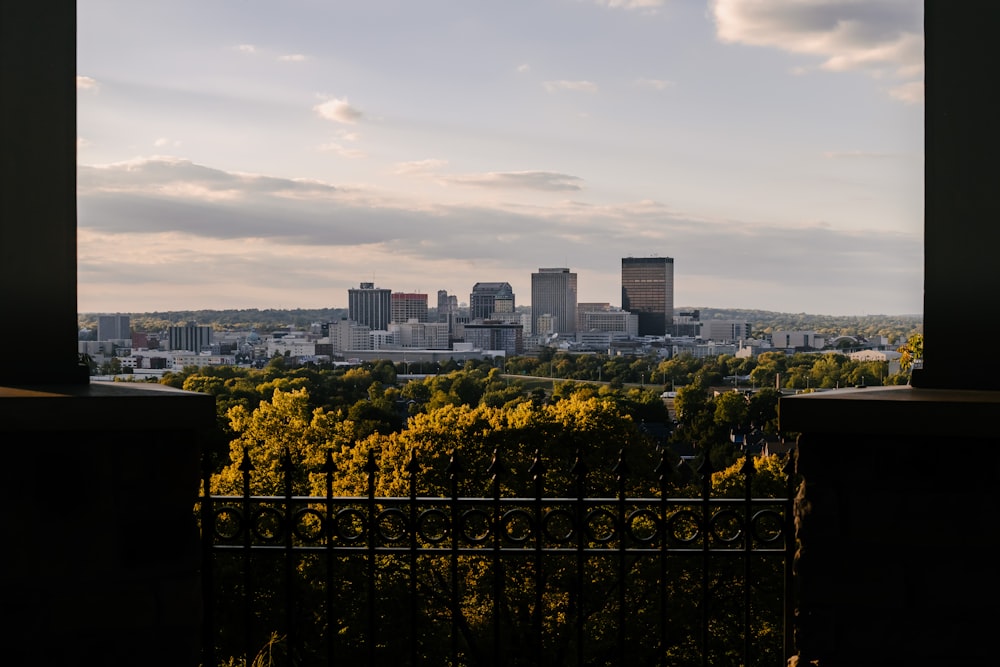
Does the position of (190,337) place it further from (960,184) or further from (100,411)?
(960,184)

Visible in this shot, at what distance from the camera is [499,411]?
22.6m

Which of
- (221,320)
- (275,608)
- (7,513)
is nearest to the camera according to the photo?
(7,513)

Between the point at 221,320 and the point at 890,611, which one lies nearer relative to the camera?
the point at 890,611

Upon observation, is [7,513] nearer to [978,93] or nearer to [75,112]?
[75,112]

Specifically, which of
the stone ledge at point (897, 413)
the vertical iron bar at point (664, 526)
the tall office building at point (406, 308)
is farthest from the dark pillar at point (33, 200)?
the tall office building at point (406, 308)

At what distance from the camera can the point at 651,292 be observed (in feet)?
341

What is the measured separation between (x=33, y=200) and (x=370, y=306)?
109 meters

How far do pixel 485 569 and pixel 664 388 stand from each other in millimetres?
36797

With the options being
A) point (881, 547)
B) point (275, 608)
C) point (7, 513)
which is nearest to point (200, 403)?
point (7, 513)

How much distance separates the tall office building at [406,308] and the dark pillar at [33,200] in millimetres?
109404

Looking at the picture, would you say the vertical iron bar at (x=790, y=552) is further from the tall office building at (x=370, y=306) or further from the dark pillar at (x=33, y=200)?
the tall office building at (x=370, y=306)

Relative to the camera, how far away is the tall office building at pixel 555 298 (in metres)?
109

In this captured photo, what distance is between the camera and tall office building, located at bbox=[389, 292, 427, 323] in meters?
114

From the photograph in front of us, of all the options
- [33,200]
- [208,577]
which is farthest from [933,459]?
[33,200]
